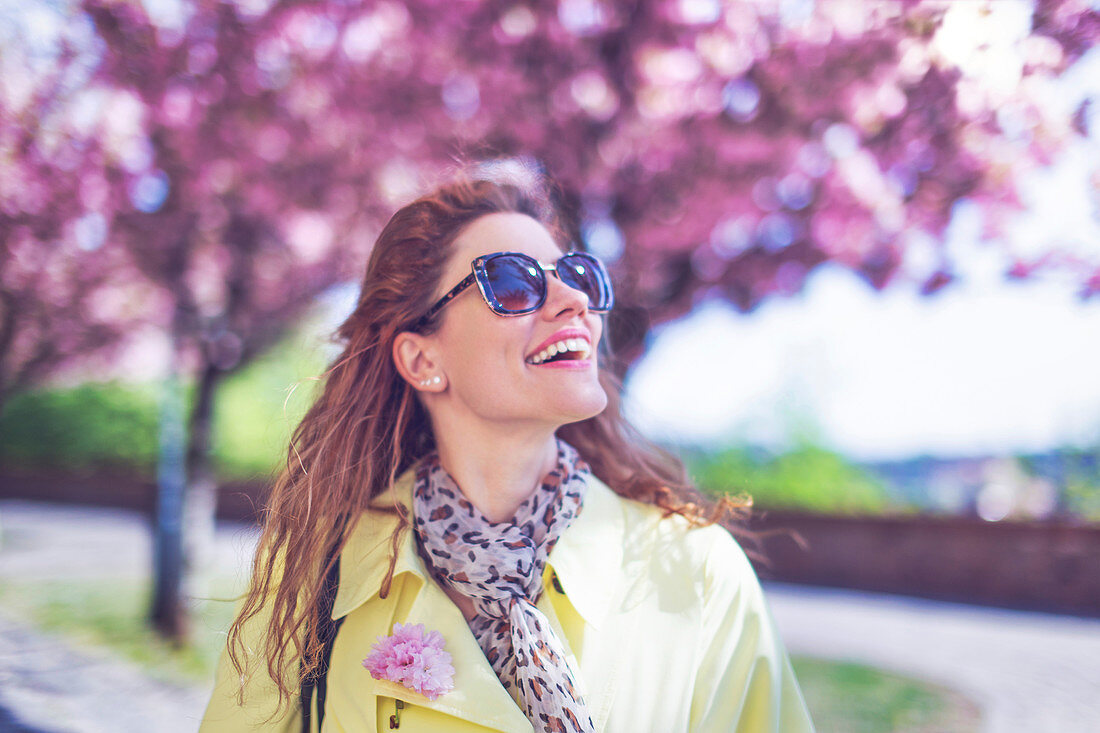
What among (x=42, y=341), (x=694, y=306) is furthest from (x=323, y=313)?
(x=694, y=306)

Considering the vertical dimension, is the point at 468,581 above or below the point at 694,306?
below

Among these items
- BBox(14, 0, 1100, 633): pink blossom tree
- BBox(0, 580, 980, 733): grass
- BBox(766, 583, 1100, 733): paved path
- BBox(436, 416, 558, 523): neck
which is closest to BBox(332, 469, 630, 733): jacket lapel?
BBox(436, 416, 558, 523): neck

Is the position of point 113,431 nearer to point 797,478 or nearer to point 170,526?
point 170,526

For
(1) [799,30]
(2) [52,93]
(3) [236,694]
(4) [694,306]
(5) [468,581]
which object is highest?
(1) [799,30]

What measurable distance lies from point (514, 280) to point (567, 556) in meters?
0.76

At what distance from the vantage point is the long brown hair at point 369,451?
1944 millimetres

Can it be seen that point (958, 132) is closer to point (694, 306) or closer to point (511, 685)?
point (694, 306)

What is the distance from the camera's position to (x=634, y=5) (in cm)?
387

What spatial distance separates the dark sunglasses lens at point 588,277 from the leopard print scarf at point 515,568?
47 centimetres

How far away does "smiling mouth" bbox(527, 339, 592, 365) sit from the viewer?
1.88 metres

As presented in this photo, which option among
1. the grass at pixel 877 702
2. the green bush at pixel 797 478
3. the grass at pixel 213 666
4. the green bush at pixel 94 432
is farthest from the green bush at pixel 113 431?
the grass at pixel 877 702

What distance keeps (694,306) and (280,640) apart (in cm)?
352

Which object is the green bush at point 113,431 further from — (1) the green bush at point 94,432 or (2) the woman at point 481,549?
(2) the woman at point 481,549

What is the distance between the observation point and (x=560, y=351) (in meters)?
1.88
